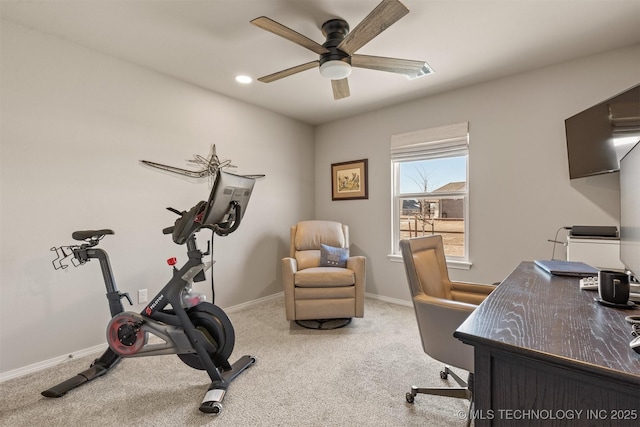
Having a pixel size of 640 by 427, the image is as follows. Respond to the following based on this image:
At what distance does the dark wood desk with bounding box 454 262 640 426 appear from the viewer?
1.97ft

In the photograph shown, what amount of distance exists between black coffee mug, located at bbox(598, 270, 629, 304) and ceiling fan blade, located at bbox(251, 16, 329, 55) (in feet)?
6.21

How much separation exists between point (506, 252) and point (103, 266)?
3490mm

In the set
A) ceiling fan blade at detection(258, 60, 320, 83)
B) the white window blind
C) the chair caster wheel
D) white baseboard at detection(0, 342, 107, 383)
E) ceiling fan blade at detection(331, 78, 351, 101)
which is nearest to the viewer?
the chair caster wheel

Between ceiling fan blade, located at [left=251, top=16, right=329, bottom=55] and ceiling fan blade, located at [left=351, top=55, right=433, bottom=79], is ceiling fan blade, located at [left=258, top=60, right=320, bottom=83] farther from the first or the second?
ceiling fan blade, located at [left=351, top=55, right=433, bottom=79]

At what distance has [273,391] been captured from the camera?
73.2 inches

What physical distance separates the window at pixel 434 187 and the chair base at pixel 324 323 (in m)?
1.20

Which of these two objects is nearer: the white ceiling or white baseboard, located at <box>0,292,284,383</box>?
the white ceiling

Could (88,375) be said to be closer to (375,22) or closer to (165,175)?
(165,175)

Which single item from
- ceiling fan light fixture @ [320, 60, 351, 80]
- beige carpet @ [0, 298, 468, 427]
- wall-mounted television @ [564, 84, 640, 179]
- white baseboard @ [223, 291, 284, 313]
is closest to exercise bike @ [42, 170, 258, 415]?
beige carpet @ [0, 298, 468, 427]

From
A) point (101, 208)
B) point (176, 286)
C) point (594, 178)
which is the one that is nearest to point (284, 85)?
point (101, 208)

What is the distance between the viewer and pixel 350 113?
158 inches

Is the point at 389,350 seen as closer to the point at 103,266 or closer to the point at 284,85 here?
the point at 103,266

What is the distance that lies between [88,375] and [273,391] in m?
1.26

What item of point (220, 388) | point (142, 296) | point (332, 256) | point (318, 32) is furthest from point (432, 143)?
point (142, 296)
